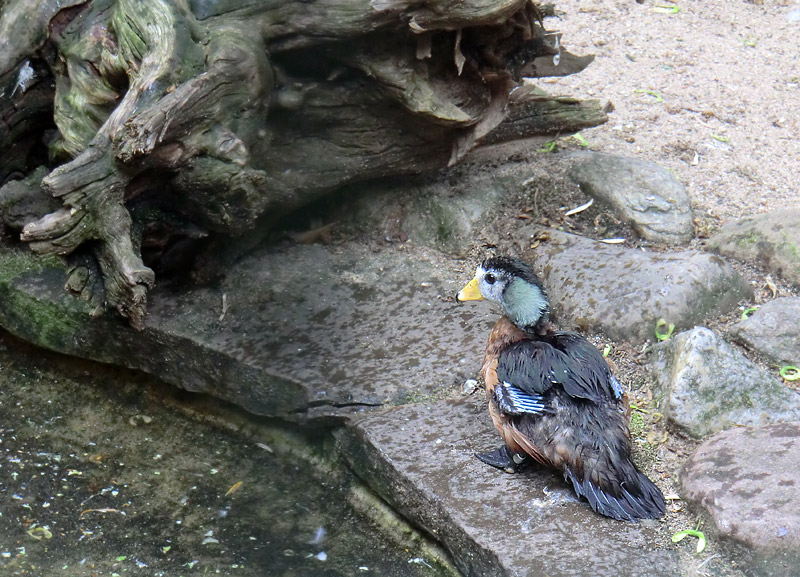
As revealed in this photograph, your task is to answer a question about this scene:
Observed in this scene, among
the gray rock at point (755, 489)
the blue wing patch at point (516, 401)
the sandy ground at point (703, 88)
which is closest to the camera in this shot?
the gray rock at point (755, 489)

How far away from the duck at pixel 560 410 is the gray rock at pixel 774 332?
0.95 metres

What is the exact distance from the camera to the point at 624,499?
3.69 m

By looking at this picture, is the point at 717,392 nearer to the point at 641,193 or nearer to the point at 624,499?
the point at 624,499

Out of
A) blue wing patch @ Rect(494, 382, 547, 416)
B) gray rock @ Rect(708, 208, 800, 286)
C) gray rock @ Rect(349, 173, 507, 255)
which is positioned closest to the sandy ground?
gray rock @ Rect(708, 208, 800, 286)

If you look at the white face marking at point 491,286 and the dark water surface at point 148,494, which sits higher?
the white face marking at point 491,286

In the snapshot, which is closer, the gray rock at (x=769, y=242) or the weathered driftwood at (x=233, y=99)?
the weathered driftwood at (x=233, y=99)

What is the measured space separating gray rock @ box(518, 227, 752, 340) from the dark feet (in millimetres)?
1035

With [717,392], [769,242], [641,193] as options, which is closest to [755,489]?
[717,392]

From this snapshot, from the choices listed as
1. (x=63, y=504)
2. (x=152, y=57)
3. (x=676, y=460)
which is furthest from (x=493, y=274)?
(x=63, y=504)

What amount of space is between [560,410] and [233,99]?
207cm

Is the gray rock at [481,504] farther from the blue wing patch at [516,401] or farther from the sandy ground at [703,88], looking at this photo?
the sandy ground at [703,88]

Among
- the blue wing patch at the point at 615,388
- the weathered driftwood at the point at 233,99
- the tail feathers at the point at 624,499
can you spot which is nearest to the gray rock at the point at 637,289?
the blue wing patch at the point at 615,388

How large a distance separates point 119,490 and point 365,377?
1.27 meters

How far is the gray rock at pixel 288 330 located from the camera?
459 centimetres
